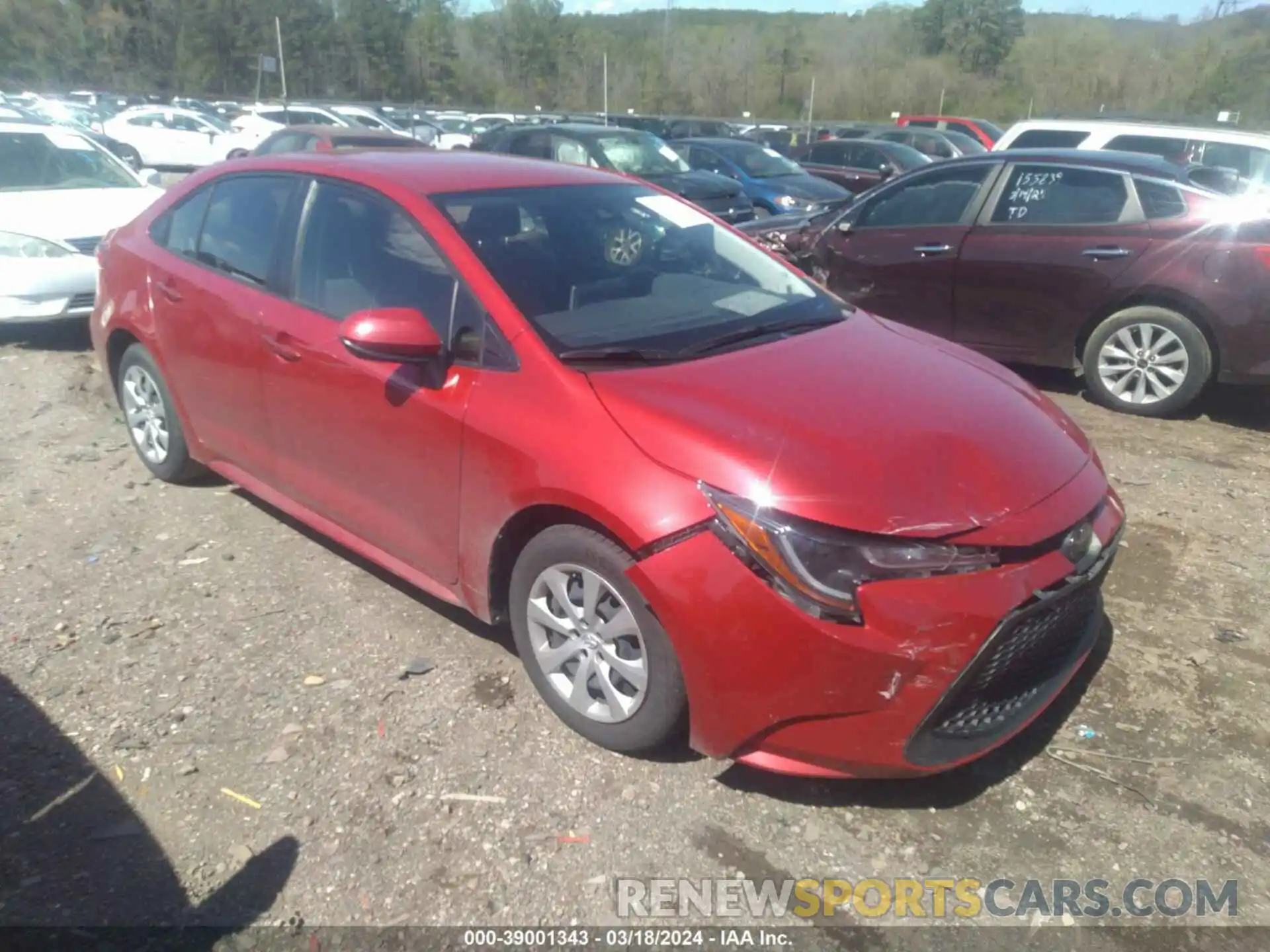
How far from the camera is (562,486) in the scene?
2.82 metres

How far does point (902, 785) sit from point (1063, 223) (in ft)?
15.9

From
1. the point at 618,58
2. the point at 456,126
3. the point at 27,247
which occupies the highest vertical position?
the point at 618,58

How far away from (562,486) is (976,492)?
115 cm

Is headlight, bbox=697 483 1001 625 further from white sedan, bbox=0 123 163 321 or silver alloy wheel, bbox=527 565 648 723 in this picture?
white sedan, bbox=0 123 163 321

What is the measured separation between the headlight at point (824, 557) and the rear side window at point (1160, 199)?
4719 mm

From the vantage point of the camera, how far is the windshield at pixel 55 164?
8.38 m

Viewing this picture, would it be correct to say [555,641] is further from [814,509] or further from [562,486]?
[814,509]

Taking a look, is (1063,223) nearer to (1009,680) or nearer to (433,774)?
(1009,680)

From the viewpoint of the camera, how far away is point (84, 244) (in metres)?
7.66

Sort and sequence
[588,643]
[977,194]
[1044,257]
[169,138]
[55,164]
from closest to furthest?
[588,643] < [1044,257] < [977,194] < [55,164] < [169,138]

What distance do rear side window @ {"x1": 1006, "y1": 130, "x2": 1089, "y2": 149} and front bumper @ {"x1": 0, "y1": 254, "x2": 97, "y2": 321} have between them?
8.80m

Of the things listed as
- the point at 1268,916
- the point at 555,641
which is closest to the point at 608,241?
the point at 555,641

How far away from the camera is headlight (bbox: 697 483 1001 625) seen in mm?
2486

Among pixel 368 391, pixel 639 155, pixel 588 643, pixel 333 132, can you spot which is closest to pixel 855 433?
pixel 588 643
